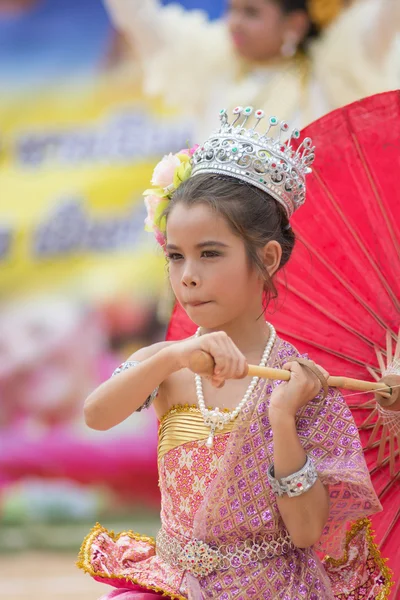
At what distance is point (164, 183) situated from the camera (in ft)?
5.75

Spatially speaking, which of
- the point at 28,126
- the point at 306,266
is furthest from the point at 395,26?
the point at 306,266

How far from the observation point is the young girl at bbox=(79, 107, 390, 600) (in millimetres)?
1499

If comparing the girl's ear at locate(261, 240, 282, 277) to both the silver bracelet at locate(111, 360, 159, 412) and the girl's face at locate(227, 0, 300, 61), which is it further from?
the girl's face at locate(227, 0, 300, 61)

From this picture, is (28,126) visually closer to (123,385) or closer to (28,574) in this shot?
(28,574)

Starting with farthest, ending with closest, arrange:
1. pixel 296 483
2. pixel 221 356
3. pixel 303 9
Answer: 1. pixel 303 9
2. pixel 296 483
3. pixel 221 356

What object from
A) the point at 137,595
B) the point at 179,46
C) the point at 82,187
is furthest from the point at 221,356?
the point at 82,187

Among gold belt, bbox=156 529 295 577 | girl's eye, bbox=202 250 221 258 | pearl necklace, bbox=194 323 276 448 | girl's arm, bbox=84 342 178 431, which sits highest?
girl's eye, bbox=202 250 221 258

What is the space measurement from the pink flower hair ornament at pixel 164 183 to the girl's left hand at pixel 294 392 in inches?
15.8

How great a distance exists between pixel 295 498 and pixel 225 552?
0.15 metres

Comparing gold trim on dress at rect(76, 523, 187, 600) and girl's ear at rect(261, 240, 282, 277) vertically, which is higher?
girl's ear at rect(261, 240, 282, 277)

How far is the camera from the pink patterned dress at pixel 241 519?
4.96 feet

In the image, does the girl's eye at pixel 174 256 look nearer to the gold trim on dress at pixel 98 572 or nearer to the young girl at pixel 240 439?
the young girl at pixel 240 439

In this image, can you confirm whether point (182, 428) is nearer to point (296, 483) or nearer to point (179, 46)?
point (296, 483)

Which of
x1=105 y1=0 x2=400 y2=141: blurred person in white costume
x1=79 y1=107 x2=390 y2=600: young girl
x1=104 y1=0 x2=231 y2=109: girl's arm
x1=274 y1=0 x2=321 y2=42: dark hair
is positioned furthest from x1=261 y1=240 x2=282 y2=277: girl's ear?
x1=104 y1=0 x2=231 y2=109: girl's arm
